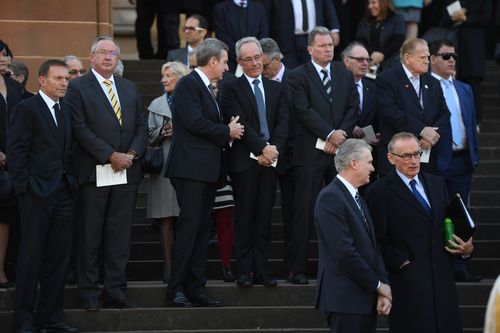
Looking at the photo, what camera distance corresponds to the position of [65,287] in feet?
37.1

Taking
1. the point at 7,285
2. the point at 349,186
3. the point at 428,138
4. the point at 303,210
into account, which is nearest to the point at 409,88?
the point at 428,138

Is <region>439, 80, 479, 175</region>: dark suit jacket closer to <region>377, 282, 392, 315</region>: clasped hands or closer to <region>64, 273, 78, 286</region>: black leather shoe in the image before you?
<region>377, 282, 392, 315</region>: clasped hands

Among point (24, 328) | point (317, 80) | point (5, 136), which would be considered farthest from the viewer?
point (317, 80)

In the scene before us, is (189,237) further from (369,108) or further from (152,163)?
(369,108)

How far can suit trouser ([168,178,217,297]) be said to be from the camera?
438 inches

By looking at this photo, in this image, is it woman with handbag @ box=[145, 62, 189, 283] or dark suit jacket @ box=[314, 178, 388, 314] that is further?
woman with handbag @ box=[145, 62, 189, 283]

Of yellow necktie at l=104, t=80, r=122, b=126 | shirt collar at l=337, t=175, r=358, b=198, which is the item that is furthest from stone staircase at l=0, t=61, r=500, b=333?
shirt collar at l=337, t=175, r=358, b=198

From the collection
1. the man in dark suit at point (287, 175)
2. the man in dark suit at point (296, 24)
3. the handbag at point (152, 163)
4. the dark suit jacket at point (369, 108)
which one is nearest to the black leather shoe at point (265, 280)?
the man in dark suit at point (287, 175)

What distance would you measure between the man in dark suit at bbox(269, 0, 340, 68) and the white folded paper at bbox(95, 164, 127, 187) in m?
4.37

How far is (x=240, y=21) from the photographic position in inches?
585

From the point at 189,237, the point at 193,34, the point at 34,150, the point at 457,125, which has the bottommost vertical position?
the point at 189,237

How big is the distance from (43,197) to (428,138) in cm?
339

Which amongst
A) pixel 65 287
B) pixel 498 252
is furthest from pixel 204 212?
pixel 498 252

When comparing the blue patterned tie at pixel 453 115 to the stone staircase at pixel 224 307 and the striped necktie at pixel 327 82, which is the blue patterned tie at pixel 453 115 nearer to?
the stone staircase at pixel 224 307
